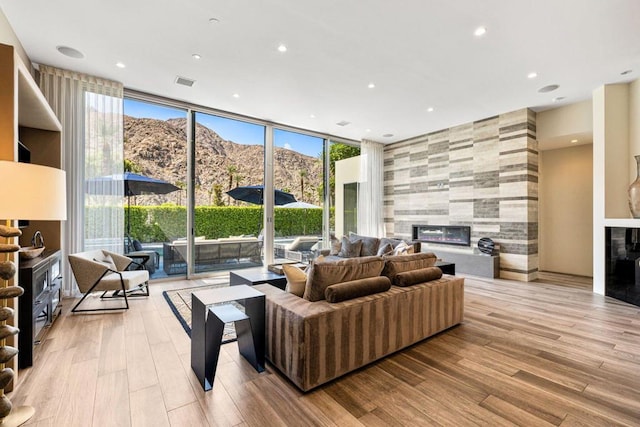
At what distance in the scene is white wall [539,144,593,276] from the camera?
614cm

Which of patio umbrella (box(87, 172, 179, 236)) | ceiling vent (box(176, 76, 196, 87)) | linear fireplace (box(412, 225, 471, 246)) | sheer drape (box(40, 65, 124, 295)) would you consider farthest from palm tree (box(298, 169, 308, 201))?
sheer drape (box(40, 65, 124, 295))

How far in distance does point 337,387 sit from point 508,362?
5.03ft

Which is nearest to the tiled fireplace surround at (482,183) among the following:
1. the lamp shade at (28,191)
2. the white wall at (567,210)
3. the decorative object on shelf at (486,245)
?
the decorative object on shelf at (486,245)

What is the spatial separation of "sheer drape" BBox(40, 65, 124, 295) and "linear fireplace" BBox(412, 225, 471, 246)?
6.37 metres

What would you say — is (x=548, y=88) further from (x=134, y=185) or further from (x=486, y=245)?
(x=134, y=185)

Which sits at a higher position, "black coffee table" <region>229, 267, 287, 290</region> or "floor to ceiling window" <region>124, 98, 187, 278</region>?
"floor to ceiling window" <region>124, 98, 187, 278</region>

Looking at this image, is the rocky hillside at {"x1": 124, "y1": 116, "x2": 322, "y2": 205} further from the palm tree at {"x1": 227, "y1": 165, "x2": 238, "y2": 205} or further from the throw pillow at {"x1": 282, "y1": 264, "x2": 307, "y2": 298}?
the throw pillow at {"x1": 282, "y1": 264, "x2": 307, "y2": 298}

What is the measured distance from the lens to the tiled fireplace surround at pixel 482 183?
5.71 meters


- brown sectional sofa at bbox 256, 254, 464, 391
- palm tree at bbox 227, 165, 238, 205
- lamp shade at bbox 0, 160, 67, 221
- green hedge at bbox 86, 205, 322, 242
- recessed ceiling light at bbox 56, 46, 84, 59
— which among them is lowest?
brown sectional sofa at bbox 256, 254, 464, 391

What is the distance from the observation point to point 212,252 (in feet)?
19.1

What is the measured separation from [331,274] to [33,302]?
8.16 ft

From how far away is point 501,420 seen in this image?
1.82 m

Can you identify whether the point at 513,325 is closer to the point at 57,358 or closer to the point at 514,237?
the point at 514,237

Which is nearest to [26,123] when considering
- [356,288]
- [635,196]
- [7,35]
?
[7,35]
